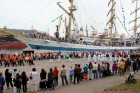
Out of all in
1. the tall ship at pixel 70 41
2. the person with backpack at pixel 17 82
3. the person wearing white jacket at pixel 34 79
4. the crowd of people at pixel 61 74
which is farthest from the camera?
the tall ship at pixel 70 41

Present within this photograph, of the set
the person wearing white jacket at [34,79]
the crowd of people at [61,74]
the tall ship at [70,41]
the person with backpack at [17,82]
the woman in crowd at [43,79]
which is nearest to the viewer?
the person with backpack at [17,82]

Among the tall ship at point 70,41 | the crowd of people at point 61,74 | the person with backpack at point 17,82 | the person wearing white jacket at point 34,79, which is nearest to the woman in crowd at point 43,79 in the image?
the crowd of people at point 61,74

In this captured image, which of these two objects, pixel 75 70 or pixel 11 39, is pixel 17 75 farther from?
pixel 11 39

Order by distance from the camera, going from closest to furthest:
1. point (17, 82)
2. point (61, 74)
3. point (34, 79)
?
point (17, 82), point (34, 79), point (61, 74)

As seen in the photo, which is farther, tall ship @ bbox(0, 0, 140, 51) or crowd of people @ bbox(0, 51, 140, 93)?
tall ship @ bbox(0, 0, 140, 51)

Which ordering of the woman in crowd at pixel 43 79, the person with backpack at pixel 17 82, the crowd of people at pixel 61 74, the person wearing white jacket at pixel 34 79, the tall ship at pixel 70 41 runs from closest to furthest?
the person with backpack at pixel 17 82
the crowd of people at pixel 61 74
the person wearing white jacket at pixel 34 79
the woman in crowd at pixel 43 79
the tall ship at pixel 70 41

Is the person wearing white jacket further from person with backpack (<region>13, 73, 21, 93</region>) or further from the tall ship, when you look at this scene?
the tall ship

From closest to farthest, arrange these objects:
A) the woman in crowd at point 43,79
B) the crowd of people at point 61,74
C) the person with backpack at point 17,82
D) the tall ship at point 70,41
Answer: the person with backpack at point 17,82 < the crowd of people at point 61,74 < the woman in crowd at point 43,79 < the tall ship at point 70,41

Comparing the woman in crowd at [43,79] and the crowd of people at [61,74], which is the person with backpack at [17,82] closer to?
the crowd of people at [61,74]

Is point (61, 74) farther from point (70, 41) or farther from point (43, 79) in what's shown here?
point (70, 41)

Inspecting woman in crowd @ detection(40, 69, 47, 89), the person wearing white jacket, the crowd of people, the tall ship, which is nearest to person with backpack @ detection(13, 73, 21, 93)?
the crowd of people

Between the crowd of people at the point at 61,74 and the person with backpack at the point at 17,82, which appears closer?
the person with backpack at the point at 17,82

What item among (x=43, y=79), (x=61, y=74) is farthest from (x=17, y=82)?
(x=61, y=74)

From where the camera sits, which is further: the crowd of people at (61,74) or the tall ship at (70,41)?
the tall ship at (70,41)
